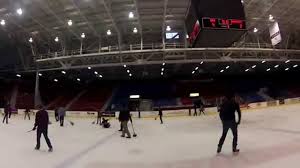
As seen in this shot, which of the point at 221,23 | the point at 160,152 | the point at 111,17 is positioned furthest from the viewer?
the point at 111,17

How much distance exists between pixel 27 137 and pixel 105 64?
16.4 metres

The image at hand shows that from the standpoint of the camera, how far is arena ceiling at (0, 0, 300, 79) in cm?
2250

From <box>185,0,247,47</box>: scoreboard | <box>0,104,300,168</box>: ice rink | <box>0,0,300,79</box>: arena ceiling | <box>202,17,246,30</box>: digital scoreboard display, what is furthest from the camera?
<box>0,0,300,79</box>: arena ceiling

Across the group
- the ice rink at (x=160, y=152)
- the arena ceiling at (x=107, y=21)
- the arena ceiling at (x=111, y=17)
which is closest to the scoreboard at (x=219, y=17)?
the ice rink at (x=160, y=152)

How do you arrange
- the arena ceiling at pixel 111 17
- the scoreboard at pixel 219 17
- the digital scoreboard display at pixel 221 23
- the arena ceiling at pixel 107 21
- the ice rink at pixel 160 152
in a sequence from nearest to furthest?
1. the ice rink at pixel 160 152
2. the scoreboard at pixel 219 17
3. the digital scoreboard display at pixel 221 23
4. the arena ceiling at pixel 111 17
5. the arena ceiling at pixel 107 21

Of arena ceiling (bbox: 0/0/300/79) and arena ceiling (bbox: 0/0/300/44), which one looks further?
arena ceiling (bbox: 0/0/300/79)

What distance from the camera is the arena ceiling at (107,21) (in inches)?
886

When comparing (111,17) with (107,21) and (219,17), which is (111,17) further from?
(219,17)

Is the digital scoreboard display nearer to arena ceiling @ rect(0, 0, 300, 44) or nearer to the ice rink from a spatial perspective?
the ice rink

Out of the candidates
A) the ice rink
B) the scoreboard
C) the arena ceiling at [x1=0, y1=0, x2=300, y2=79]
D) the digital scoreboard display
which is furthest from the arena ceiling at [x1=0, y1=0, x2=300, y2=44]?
the digital scoreboard display

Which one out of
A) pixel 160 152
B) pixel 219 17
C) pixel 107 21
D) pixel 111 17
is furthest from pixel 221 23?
pixel 107 21

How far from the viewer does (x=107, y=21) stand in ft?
84.4

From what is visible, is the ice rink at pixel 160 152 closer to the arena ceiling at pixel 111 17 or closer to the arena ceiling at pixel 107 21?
the arena ceiling at pixel 111 17

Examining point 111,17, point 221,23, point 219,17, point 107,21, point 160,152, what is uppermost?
point 107,21
